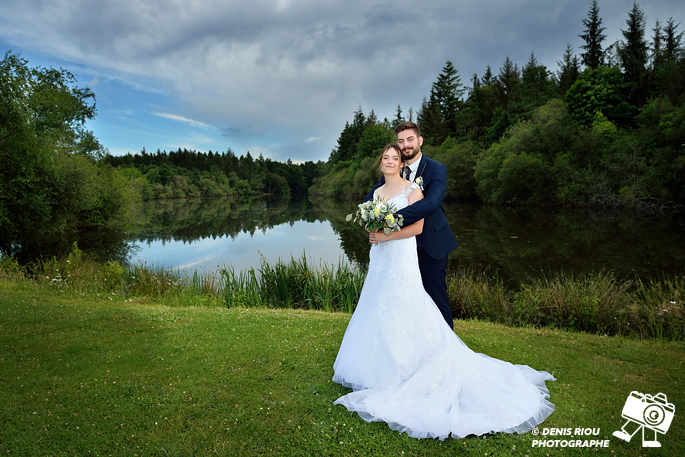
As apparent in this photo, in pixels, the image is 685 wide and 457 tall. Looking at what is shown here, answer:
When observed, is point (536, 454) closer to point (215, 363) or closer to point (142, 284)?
point (215, 363)

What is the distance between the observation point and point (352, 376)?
3697 millimetres

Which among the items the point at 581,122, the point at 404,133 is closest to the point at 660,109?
the point at 581,122

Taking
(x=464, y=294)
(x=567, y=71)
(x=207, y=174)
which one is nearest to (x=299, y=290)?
(x=464, y=294)

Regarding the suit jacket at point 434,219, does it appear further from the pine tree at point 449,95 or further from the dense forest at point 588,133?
the pine tree at point 449,95

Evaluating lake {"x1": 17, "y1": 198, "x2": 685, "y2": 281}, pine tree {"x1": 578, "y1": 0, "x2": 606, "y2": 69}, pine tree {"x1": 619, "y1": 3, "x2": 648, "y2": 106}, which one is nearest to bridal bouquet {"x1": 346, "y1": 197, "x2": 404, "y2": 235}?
lake {"x1": 17, "y1": 198, "x2": 685, "y2": 281}

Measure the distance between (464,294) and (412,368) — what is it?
4847mm

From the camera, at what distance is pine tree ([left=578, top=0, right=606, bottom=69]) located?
44812 mm

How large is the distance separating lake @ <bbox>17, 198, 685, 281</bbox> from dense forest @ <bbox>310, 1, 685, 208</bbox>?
3146 mm

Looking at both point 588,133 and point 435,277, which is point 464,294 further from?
point 588,133

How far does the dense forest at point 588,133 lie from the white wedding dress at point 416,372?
29761 mm

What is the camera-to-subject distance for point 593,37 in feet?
149

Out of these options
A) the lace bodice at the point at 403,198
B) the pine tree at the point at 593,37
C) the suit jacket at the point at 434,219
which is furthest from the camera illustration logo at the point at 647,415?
the pine tree at the point at 593,37

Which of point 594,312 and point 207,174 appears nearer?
point 594,312

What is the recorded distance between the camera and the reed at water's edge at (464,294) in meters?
6.53
